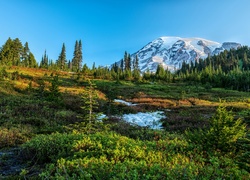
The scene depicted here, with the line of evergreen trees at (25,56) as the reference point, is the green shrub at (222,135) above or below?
below

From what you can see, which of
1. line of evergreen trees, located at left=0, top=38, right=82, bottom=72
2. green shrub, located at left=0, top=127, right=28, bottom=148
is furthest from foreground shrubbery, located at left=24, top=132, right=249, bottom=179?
line of evergreen trees, located at left=0, top=38, right=82, bottom=72

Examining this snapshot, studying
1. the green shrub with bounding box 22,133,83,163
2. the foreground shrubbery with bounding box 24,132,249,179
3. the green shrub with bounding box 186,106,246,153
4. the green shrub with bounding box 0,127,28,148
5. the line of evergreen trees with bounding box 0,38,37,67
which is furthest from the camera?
the line of evergreen trees with bounding box 0,38,37,67

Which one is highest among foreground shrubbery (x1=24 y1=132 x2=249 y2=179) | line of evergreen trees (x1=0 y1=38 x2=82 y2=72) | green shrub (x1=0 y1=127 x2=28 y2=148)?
line of evergreen trees (x1=0 y1=38 x2=82 y2=72)

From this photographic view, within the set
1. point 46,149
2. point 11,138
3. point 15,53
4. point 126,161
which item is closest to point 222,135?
point 126,161

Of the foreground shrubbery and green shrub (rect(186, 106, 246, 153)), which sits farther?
green shrub (rect(186, 106, 246, 153))

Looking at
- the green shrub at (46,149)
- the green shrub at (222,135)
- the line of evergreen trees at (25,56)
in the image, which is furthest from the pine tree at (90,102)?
the line of evergreen trees at (25,56)

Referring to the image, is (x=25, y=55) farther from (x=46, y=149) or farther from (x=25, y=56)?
(x=46, y=149)

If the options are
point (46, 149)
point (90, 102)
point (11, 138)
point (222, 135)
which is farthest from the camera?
point (90, 102)

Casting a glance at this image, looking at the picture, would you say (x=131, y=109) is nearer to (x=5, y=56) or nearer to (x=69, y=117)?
(x=69, y=117)

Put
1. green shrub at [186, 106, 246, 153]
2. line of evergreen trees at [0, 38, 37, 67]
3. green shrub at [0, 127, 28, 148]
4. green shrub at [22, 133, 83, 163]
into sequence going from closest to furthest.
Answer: green shrub at [22, 133, 83, 163] < green shrub at [186, 106, 246, 153] < green shrub at [0, 127, 28, 148] < line of evergreen trees at [0, 38, 37, 67]

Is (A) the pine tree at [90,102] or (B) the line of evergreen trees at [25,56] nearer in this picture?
(A) the pine tree at [90,102]

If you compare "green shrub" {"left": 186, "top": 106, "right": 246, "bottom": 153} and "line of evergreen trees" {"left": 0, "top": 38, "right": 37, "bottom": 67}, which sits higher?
"line of evergreen trees" {"left": 0, "top": 38, "right": 37, "bottom": 67}

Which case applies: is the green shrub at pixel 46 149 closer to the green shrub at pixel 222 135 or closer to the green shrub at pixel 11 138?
the green shrub at pixel 11 138

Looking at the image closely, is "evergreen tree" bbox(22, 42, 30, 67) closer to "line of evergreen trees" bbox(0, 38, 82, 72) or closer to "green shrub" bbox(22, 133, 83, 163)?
"line of evergreen trees" bbox(0, 38, 82, 72)
